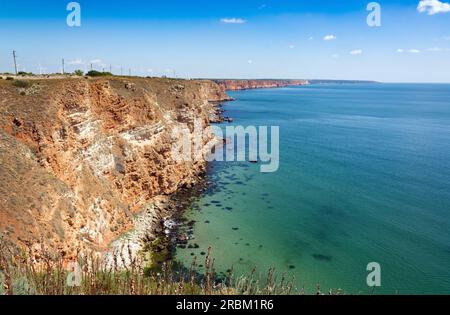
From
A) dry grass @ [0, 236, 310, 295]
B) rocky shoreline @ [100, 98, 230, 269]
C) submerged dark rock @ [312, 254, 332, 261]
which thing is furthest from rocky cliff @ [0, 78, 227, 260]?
submerged dark rock @ [312, 254, 332, 261]

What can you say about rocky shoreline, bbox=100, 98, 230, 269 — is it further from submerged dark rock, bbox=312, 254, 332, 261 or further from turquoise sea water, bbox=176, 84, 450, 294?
submerged dark rock, bbox=312, 254, 332, 261

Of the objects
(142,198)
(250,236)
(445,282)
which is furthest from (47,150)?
(445,282)

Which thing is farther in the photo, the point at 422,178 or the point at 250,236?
the point at 422,178

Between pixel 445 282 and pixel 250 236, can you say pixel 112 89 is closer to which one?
pixel 250 236

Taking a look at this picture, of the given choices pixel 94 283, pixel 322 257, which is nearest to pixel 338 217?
pixel 322 257

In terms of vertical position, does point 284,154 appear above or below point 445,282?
above

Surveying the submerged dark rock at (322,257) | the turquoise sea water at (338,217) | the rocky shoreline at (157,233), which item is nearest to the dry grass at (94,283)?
the rocky shoreline at (157,233)
